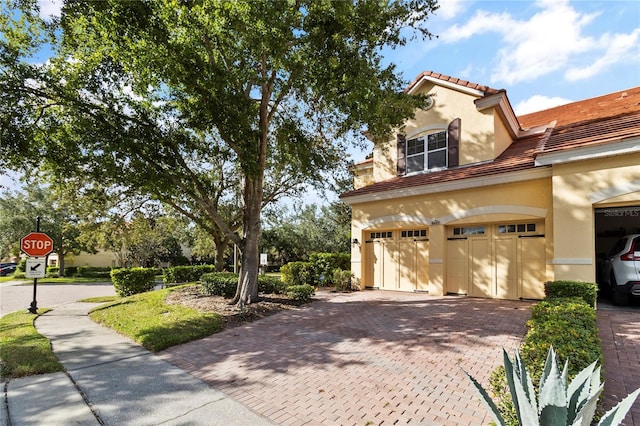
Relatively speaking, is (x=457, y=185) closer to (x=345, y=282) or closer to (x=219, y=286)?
(x=345, y=282)

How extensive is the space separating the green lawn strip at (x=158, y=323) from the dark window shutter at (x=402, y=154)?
8.95 metres

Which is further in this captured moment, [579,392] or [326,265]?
[326,265]

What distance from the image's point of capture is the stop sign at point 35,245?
1059 centimetres

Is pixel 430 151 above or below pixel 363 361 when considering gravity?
above

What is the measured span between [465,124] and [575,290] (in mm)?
6670

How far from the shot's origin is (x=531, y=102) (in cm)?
1683

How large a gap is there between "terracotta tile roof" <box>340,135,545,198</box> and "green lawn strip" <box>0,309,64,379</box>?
10627 mm

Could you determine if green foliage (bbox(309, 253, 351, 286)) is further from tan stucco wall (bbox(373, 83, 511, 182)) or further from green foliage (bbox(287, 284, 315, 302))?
tan stucco wall (bbox(373, 83, 511, 182))

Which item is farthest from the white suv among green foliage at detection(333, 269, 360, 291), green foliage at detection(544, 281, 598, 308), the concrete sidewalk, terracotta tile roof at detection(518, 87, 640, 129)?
the concrete sidewalk

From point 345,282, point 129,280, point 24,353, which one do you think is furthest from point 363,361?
point 129,280

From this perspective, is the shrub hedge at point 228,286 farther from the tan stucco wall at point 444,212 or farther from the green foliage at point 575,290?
the green foliage at point 575,290

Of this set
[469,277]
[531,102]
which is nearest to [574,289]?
[469,277]

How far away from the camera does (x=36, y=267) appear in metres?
10.7

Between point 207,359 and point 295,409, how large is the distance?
258cm
